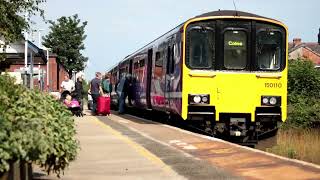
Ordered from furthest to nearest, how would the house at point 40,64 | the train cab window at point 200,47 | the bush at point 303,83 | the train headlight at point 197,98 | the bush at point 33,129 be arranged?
the house at point 40,64, the bush at point 303,83, the train cab window at point 200,47, the train headlight at point 197,98, the bush at point 33,129

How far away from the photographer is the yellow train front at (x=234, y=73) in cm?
1602

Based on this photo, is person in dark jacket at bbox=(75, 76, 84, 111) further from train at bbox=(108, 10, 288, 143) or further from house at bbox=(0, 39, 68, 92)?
house at bbox=(0, 39, 68, 92)

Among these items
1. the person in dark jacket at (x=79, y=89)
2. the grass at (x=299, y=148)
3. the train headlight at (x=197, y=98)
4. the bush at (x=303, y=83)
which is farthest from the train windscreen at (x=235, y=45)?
the bush at (x=303, y=83)

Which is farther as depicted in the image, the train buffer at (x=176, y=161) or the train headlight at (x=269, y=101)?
the train headlight at (x=269, y=101)

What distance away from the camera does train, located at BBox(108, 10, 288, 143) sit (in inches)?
631

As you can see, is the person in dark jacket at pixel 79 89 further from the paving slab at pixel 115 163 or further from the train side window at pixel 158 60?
the paving slab at pixel 115 163

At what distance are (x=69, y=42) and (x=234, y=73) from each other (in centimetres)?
5753

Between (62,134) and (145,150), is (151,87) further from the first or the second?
(62,134)

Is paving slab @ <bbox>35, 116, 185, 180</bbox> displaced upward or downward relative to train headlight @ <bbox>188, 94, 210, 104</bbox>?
downward

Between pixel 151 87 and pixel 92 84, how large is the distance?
559 centimetres

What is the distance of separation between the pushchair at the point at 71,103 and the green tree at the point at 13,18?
4952 mm

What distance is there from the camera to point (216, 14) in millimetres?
16516

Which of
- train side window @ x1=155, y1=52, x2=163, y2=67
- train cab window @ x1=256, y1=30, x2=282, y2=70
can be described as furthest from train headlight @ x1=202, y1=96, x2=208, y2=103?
train side window @ x1=155, y1=52, x2=163, y2=67

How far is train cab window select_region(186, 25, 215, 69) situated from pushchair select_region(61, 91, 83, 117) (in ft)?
22.8
